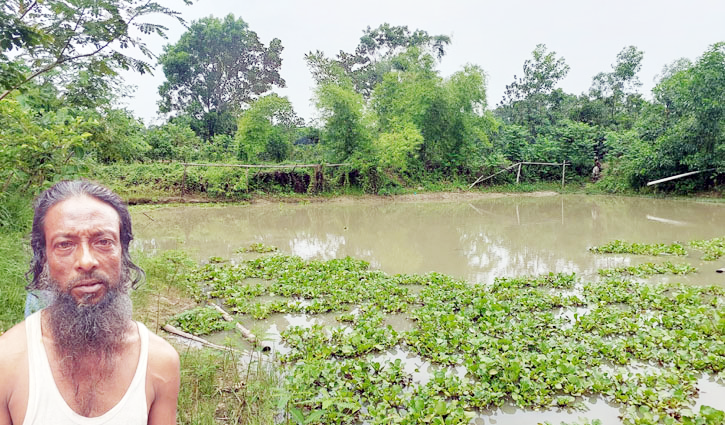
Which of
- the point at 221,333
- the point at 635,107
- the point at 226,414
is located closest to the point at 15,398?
the point at 226,414

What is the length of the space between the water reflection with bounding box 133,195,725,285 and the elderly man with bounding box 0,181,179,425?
656 cm

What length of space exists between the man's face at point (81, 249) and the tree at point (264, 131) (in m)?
18.3

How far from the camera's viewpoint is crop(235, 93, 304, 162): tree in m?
18.7

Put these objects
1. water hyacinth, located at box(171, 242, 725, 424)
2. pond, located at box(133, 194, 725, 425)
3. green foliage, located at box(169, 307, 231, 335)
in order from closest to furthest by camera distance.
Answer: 1. water hyacinth, located at box(171, 242, 725, 424)
2. green foliage, located at box(169, 307, 231, 335)
3. pond, located at box(133, 194, 725, 425)

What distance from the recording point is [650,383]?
351 centimetres

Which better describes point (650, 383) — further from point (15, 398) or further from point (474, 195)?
point (474, 195)

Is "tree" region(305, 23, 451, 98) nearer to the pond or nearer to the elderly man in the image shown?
the pond

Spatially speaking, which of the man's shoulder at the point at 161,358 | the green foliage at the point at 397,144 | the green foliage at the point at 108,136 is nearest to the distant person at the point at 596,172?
the green foliage at the point at 397,144

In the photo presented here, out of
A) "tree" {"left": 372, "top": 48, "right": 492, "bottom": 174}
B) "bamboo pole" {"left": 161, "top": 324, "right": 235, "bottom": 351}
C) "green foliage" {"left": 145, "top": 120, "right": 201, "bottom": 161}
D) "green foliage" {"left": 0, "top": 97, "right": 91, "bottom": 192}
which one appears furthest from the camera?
"tree" {"left": 372, "top": 48, "right": 492, "bottom": 174}

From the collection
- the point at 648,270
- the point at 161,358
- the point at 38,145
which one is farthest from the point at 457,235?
the point at 161,358

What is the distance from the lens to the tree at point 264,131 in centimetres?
1867

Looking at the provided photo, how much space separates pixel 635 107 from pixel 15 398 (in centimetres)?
3123

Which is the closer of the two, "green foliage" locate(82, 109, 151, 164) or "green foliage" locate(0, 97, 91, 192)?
"green foliage" locate(0, 97, 91, 192)

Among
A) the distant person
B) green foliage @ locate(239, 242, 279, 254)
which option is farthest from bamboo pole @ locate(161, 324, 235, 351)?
the distant person
